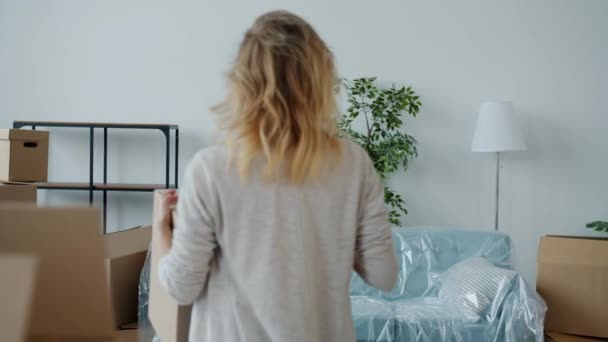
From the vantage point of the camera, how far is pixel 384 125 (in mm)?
3648

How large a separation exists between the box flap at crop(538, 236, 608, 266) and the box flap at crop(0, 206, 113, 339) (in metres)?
2.19

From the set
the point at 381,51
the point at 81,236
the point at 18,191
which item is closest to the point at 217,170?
the point at 81,236

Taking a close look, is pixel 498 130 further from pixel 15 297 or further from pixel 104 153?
pixel 15 297

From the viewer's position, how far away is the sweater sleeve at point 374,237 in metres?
1.07

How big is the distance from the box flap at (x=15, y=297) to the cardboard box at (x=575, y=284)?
238 cm

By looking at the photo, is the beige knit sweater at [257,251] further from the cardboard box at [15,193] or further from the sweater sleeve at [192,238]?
the cardboard box at [15,193]

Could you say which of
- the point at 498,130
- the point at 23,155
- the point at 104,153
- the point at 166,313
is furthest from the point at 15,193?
the point at 498,130

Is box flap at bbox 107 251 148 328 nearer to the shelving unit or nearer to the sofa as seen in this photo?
the sofa

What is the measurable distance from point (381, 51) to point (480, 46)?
59 centimetres

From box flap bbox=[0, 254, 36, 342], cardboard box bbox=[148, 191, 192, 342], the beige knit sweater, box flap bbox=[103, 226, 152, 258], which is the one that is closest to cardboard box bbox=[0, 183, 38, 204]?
box flap bbox=[103, 226, 152, 258]

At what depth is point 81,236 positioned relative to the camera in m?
0.86

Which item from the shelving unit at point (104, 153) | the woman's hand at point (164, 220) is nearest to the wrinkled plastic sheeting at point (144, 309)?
the woman's hand at point (164, 220)

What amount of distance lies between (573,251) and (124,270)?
6.01 ft

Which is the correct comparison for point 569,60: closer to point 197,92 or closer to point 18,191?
point 197,92
